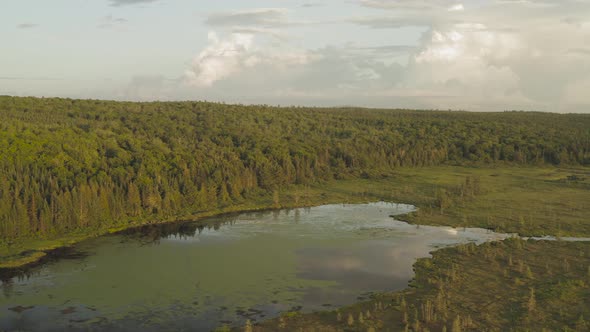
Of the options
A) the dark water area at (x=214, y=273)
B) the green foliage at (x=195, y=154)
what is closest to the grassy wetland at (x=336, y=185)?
the green foliage at (x=195, y=154)

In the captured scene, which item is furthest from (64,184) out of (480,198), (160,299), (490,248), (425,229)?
(480,198)

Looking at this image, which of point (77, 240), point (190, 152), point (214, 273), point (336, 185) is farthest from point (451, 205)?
point (77, 240)

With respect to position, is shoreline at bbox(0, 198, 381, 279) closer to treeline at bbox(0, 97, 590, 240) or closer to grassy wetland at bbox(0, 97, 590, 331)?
grassy wetland at bbox(0, 97, 590, 331)

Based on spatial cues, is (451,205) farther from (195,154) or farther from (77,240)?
(77,240)

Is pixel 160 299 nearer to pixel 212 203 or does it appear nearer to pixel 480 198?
pixel 212 203

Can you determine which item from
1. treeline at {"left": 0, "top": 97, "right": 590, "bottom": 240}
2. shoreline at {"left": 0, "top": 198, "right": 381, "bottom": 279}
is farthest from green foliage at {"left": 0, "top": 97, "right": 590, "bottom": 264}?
shoreline at {"left": 0, "top": 198, "right": 381, "bottom": 279}
